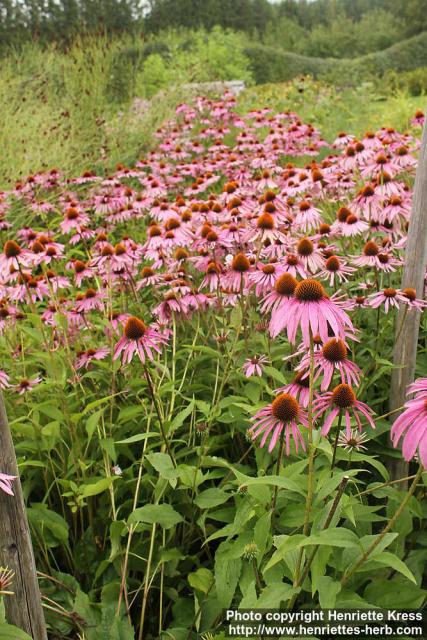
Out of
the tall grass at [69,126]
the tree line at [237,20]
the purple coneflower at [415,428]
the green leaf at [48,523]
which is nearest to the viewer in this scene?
the purple coneflower at [415,428]

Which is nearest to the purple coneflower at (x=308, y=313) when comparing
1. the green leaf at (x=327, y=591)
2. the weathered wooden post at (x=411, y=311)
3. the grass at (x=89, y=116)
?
the green leaf at (x=327, y=591)

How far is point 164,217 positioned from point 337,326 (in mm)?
1822

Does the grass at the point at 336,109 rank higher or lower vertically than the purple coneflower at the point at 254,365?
higher

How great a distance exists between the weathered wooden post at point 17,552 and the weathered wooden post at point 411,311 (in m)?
1.03

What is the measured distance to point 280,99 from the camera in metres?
7.88

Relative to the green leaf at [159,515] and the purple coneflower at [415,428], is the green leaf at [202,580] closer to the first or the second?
the green leaf at [159,515]

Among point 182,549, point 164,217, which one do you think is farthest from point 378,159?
point 182,549

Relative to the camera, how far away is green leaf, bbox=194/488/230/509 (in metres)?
1.32

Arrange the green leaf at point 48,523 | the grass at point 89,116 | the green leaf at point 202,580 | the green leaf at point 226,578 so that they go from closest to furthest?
the green leaf at point 226,578, the green leaf at point 202,580, the green leaf at point 48,523, the grass at point 89,116

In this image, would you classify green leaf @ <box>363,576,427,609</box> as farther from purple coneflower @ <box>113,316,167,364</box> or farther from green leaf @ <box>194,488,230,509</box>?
purple coneflower @ <box>113,316,167,364</box>

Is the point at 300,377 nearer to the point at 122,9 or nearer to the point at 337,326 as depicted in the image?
the point at 337,326

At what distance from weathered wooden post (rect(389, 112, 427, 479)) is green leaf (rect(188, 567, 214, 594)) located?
61 cm

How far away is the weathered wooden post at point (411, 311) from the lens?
62.2 inches

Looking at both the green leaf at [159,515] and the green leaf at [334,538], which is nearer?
the green leaf at [334,538]
